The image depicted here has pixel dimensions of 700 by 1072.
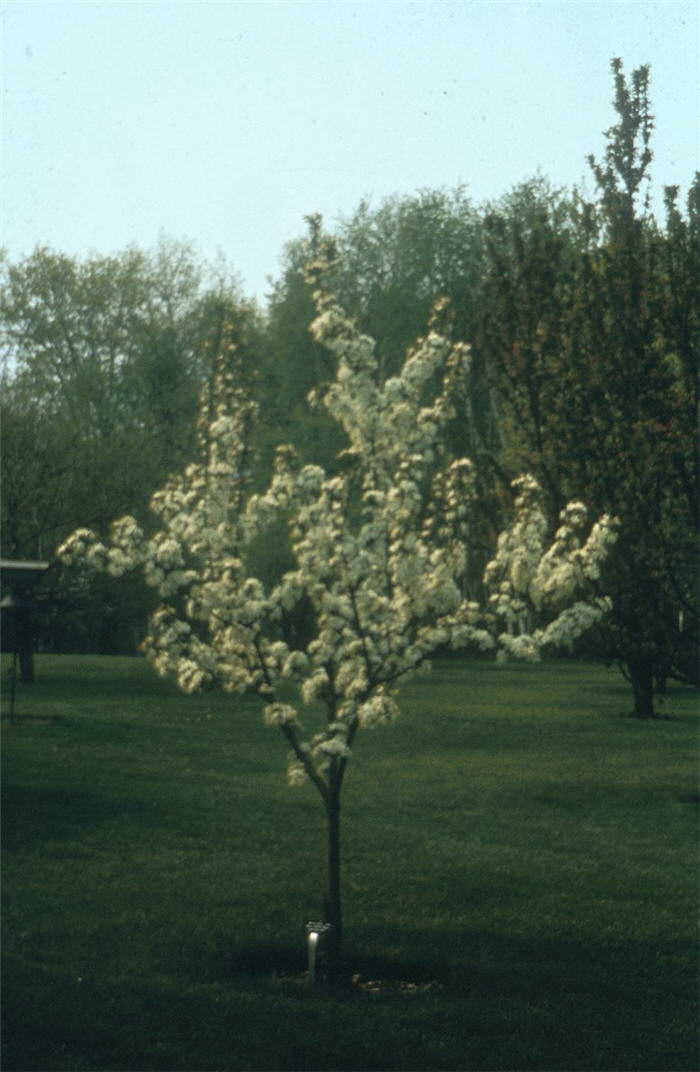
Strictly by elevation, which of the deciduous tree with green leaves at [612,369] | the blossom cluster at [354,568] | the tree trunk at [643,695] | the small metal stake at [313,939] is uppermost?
the deciduous tree with green leaves at [612,369]

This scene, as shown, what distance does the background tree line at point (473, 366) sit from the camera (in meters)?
12.8

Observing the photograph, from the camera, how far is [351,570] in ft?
26.8

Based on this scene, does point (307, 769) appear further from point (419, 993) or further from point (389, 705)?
point (419, 993)

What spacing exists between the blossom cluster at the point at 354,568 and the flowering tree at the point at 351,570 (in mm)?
11

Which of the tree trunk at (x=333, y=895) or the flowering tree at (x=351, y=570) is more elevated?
the flowering tree at (x=351, y=570)

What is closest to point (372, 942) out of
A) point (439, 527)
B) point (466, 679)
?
point (439, 527)

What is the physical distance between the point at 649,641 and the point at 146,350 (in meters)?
28.5

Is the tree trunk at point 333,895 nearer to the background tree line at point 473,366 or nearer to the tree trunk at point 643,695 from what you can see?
the background tree line at point 473,366

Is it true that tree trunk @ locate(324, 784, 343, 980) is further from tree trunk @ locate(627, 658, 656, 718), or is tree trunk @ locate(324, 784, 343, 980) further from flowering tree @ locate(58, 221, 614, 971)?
tree trunk @ locate(627, 658, 656, 718)

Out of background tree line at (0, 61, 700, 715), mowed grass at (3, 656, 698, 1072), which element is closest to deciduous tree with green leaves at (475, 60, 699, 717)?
background tree line at (0, 61, 700, 715)

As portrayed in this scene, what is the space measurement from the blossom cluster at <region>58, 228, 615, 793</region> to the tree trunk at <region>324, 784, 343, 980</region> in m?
0.18

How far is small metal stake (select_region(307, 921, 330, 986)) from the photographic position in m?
8.38

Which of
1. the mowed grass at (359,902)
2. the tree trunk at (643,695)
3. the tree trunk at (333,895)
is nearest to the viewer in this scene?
the mowed grass at (359,902)

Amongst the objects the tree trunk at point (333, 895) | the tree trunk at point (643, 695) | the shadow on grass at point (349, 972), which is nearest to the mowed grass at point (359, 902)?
the shadow on grass at point (349, 972)
